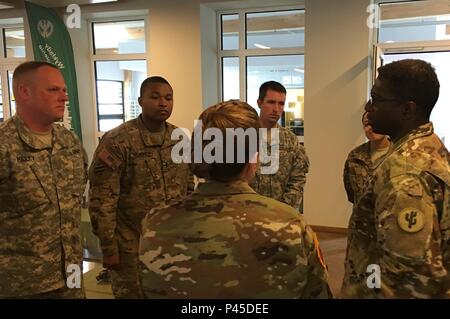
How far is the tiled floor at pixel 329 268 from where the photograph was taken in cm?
319

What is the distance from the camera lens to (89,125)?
6109mm

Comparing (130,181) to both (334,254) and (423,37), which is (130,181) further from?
(423,37)

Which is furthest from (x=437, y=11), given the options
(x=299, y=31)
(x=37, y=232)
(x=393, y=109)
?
(x=37, y=232)

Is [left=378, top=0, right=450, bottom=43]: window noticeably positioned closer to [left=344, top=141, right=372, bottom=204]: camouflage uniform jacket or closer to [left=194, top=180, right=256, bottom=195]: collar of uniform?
[left=344, top=141, right=372, bottom=204]: camouflage uniform jacket

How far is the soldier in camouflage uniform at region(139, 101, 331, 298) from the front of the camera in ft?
3.37

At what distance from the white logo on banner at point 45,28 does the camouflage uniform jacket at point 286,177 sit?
12.9 ft

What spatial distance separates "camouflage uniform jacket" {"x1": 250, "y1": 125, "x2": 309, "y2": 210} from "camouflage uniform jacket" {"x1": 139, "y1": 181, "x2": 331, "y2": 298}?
1446 millimetres

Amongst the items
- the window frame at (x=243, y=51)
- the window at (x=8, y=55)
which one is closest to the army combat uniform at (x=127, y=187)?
the window frame at (x=243, y=51)

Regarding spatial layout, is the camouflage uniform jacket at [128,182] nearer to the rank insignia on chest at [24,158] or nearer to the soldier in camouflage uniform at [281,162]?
the rank insignia on chest at [24,158]

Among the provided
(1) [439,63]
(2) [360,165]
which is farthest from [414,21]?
(2) [360,165]

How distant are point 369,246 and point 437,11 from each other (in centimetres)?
417

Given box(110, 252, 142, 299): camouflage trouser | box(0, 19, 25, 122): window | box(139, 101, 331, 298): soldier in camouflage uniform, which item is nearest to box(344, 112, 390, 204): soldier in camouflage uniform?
box(110, 252, 142, 299): camouflage trouser

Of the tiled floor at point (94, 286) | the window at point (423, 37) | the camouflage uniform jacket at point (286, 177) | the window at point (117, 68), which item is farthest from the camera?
the window at point (117, 68)

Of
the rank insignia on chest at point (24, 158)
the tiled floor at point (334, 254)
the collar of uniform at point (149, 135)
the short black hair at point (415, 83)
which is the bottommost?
the tiled floor at point (334, 254)
